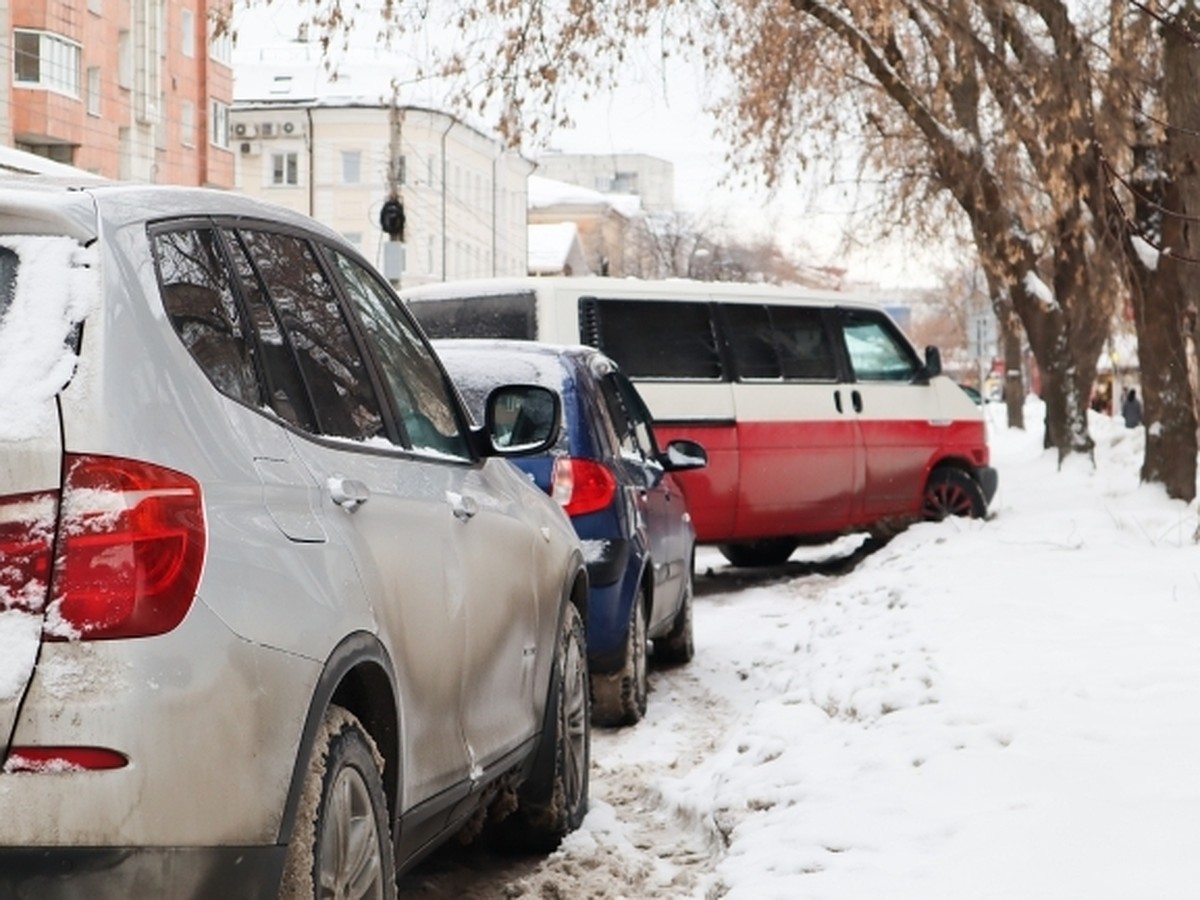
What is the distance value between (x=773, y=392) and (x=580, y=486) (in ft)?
21.7

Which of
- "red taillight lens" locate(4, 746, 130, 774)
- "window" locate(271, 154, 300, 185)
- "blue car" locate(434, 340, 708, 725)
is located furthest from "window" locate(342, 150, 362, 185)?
"red taillight lens" locate(4, 746, 130, 774)

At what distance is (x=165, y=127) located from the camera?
5534 centimetres

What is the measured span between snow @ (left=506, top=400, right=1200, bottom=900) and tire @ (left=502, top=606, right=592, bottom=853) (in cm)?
11

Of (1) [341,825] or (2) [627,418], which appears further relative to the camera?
(2) [627,418]

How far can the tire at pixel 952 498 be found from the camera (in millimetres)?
17047

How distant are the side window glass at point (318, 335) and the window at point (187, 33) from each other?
54252mm

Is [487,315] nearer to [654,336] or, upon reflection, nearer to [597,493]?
[654,336]

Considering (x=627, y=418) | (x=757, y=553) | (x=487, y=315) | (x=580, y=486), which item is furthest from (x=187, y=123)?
(x=580, y=486)

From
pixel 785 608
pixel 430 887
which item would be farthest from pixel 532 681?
pixel 785 608

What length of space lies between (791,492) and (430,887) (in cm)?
981

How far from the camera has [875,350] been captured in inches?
656

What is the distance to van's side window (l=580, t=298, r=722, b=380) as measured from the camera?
574 inches

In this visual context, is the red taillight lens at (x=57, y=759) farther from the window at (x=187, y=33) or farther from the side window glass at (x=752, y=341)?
the window at (x=187, y=33)

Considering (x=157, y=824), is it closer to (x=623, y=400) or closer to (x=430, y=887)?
(x=430, y=887)
